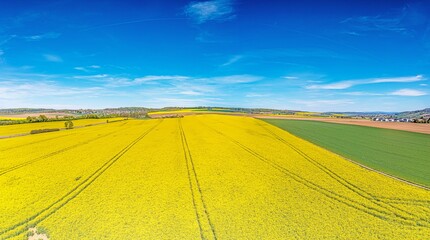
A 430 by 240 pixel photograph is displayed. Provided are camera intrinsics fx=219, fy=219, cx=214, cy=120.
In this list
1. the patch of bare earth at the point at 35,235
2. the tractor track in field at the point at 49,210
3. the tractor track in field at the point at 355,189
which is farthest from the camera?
the tractor track in field at the point at 355,189

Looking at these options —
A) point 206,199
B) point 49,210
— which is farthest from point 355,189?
point 49,210

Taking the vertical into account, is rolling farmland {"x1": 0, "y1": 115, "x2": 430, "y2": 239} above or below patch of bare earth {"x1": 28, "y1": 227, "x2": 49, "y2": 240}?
above

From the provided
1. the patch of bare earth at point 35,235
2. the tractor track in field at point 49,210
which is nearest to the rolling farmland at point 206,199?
the tractor track in field at point 49,210

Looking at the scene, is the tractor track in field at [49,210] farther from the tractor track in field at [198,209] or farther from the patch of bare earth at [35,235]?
the tractor track in field at [198,209]

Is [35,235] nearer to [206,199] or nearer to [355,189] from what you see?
[206,199]

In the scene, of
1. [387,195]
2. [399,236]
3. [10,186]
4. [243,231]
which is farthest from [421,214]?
[10,186]

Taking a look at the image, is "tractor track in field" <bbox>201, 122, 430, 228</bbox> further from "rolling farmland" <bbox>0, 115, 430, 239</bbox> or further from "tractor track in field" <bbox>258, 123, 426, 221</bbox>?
"tractor track in field" <bbox>258, 123, 426, 221</bbox>

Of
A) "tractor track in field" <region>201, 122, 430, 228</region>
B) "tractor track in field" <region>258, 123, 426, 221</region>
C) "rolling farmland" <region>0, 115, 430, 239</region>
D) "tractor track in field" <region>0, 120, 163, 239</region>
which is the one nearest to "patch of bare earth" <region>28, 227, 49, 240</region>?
"rolling farmland" <region>0, 115, 430, 239</region>

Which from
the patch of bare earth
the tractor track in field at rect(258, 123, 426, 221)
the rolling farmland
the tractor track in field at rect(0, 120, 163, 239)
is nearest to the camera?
the patch of bare earth
